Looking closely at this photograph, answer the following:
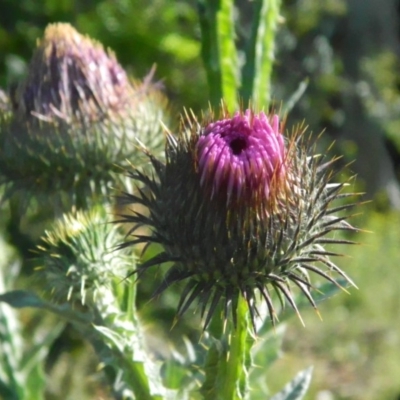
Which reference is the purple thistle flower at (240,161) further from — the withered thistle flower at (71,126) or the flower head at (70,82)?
the flower head at (70,82)

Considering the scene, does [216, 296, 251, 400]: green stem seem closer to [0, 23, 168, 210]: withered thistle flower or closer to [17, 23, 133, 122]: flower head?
[0, 23, 168, 210]: withered thistle flower

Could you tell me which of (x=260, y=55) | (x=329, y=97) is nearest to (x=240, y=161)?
(x=260, y=55)

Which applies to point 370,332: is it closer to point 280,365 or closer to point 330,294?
point 280,365

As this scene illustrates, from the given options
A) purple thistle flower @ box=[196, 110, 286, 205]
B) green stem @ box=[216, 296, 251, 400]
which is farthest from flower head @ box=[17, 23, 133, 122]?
green stem @ box=[216, 296, 251, 400]

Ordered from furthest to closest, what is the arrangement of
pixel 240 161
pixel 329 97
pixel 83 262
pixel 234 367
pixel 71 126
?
pixel 329 97 < pixel 71 126 < pixel 83 262 < pixel 234 367 < pixel 240 161

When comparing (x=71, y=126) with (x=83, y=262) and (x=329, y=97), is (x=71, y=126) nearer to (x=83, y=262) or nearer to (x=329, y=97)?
(x=83, y=262)
